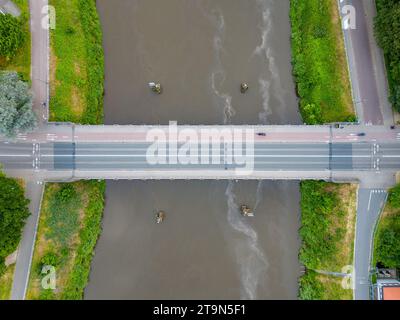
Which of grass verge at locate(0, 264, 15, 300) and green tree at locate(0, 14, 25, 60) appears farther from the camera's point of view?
grass verge at locate(0, 264, 15, 300)

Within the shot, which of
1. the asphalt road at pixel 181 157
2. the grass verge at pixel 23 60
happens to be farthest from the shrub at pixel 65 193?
the grass verge at pixel 23 60

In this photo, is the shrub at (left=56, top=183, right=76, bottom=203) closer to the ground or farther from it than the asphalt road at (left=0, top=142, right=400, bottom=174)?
closer to the ground

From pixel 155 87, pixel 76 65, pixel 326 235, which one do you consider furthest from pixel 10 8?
pixel 326 235

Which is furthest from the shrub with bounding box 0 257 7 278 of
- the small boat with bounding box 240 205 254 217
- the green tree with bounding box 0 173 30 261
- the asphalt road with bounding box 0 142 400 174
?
the small boat with bounding box 240 205 254 217

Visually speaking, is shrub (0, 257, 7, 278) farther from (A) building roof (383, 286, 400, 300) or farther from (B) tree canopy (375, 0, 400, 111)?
(B) tree canopy (375, 0, 400, 111)

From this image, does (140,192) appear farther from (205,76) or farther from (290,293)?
(290,293)

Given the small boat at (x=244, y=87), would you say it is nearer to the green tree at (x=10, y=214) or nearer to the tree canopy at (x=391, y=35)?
the tree canopy at (x=391, y=35)

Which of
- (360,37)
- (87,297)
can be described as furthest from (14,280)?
(360,37)
